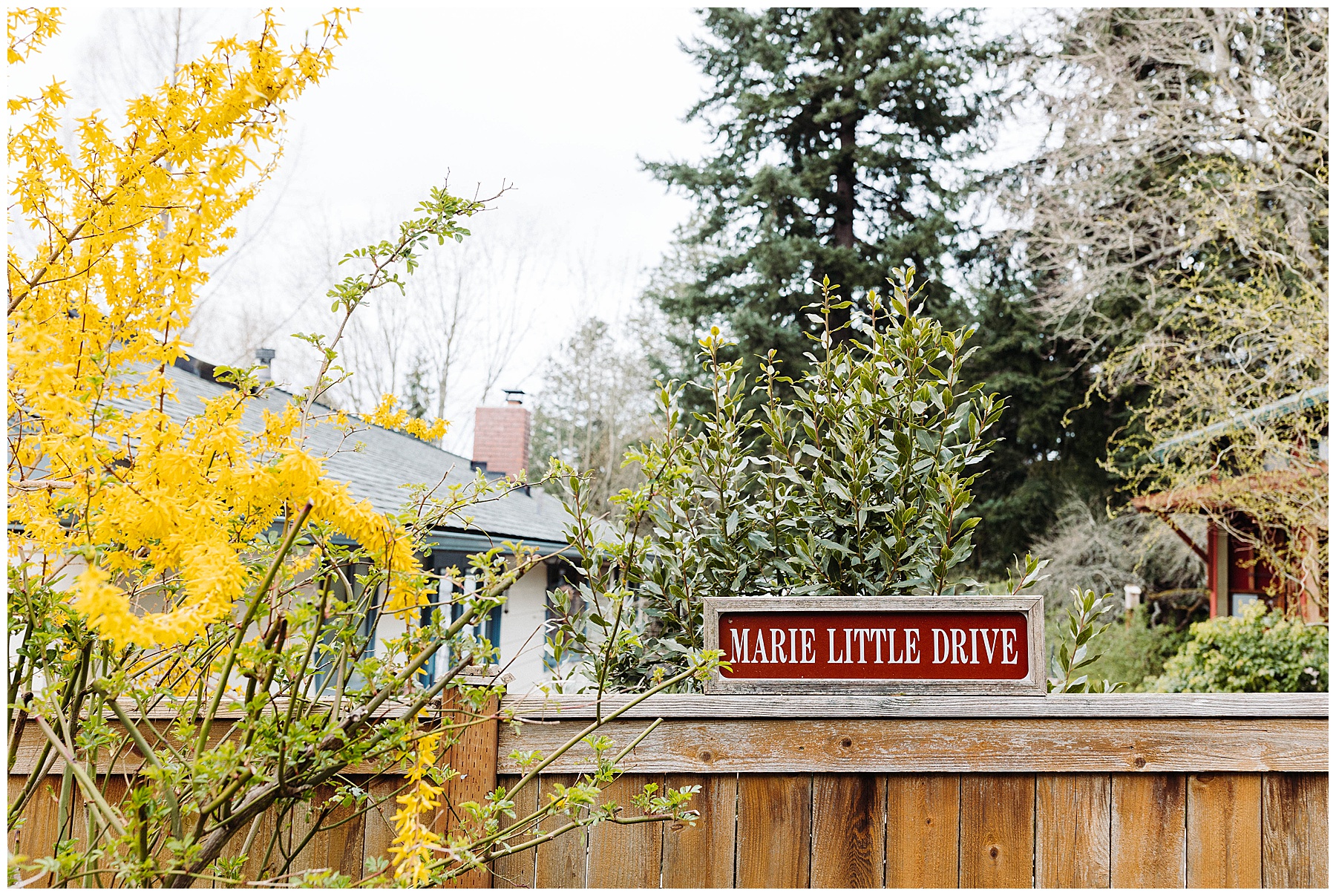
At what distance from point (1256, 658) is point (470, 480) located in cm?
679

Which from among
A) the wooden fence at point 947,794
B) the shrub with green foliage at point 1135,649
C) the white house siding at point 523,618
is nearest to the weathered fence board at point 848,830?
the wooden fence at point 947,794

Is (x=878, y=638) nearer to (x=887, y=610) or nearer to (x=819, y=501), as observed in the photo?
(x=887, y=610)

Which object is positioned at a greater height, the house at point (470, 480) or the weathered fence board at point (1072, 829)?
the house at point (470, 480)

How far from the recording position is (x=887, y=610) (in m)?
1.63

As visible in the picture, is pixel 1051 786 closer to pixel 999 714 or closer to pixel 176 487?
pixel 999 714

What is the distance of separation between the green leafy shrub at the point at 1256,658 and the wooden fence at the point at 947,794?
5030mm

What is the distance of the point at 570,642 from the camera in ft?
5.98

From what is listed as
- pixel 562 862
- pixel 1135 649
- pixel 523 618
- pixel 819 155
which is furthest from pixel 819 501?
pixel 819 155

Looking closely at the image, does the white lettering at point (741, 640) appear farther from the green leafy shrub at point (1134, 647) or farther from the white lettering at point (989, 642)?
the green leafy shrub at point (1134, 647)

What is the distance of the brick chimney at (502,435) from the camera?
12.1 metres

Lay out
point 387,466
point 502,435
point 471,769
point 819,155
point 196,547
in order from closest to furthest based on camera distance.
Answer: point 196,547 < point 471,769 < point 387,466 < point 819,155 < point 502,435

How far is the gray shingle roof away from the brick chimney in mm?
395

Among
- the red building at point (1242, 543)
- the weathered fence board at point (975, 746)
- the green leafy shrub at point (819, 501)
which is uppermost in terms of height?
the red building at point (1242, 543)

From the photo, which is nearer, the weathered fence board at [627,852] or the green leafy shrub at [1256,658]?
the weathered fence board at [627,852]
